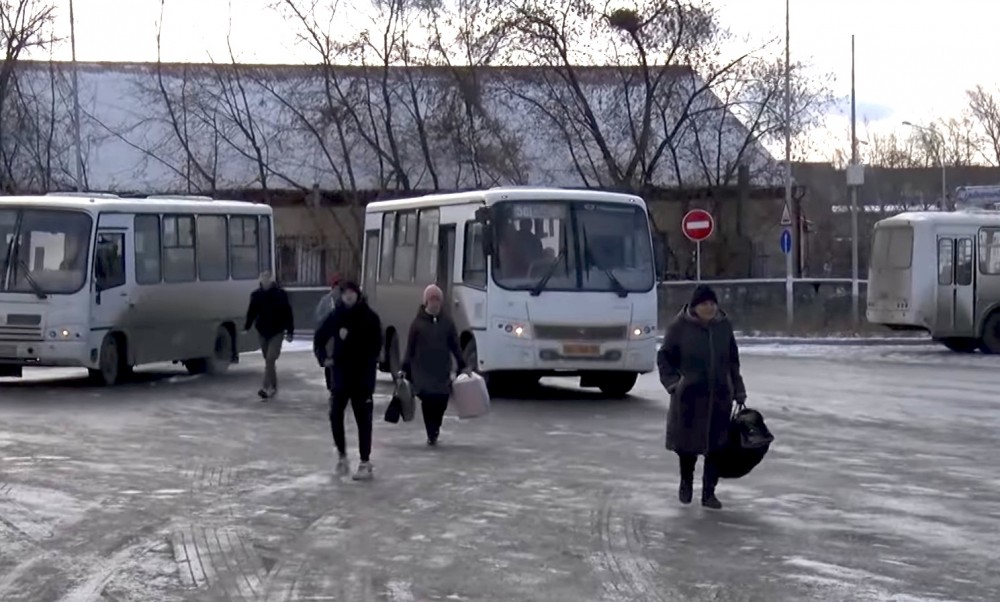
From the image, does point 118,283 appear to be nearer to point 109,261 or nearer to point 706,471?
point 109,261

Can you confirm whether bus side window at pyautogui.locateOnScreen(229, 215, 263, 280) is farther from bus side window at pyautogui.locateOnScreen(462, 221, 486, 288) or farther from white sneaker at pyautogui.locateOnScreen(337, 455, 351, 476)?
white sneaker at pyautogui.locateOnScreen(337, 455, 351, 476)

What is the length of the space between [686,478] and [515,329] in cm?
971

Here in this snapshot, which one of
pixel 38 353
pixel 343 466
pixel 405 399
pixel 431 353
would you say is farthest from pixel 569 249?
pixel 343 466

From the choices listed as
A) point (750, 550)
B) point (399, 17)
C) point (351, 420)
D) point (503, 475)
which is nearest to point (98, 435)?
point (351, 420)

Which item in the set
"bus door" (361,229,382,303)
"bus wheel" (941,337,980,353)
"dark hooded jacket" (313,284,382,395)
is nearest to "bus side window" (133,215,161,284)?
"bus door" (361,229,382,303)

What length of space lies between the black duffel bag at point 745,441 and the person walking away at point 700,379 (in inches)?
2.1

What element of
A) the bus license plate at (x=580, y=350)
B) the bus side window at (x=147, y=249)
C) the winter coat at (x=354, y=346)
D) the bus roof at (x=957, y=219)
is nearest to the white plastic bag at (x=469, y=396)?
the winter coat at (x=354, y=346)

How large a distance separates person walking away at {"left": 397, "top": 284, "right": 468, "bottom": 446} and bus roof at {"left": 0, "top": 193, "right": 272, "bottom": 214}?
31.3ft

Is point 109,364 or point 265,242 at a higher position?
point 265,242

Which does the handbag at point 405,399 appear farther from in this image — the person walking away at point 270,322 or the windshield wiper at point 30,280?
the windshield wiper at point 30,280

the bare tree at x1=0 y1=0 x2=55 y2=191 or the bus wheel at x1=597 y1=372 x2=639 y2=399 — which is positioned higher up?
the bare tree at x1=0 y1=0 x2=55 y2=191

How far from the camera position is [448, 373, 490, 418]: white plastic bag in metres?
17.6

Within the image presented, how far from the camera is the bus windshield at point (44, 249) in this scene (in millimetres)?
25047

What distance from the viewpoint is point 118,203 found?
85.9ft
